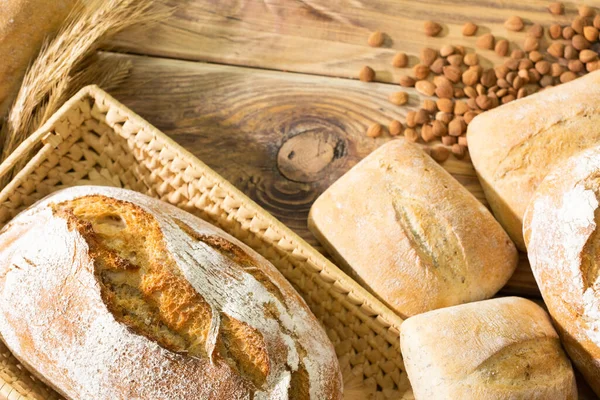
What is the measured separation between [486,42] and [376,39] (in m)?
0.29

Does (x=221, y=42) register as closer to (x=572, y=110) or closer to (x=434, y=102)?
(x=434, y=102)

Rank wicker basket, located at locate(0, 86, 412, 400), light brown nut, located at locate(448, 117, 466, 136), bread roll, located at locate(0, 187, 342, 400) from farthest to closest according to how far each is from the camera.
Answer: light brown nut, located at locate(448, 117, 466, 136), wicker basket, located at locate(0, 86, 412, 400), bread roll, located at locate(0, 187, 342, 400)

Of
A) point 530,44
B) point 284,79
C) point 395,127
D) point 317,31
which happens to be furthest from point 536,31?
point 284,79

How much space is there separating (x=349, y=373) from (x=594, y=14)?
1163 millimetres

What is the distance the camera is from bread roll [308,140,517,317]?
1464mm

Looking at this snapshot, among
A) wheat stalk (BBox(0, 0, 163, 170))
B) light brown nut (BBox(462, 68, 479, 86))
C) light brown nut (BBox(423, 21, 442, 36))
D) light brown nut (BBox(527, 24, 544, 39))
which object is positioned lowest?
light brown nut (BBox(462, 68, 479, 86))

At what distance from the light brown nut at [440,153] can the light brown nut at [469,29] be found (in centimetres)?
33

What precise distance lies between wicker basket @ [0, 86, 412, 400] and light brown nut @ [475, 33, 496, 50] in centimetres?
77

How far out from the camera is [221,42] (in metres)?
1.77

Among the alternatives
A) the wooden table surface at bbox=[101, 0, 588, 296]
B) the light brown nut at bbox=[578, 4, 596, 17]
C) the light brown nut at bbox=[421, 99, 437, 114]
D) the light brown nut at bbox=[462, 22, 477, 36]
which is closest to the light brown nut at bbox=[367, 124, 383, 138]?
the wooden table surface at bbox=[101, 0, 588, 296]

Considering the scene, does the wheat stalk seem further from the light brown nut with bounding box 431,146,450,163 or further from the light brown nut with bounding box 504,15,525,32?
the light brown nut with bounding box 504,15,525,32

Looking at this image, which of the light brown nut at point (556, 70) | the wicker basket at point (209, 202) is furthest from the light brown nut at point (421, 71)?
the wicker basket at point (209, 202)

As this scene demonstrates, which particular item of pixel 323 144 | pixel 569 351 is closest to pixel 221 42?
pixel 323 144

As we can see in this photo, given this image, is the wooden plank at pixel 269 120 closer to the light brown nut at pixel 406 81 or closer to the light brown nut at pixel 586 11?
the light brown nut at pixel 406 81
